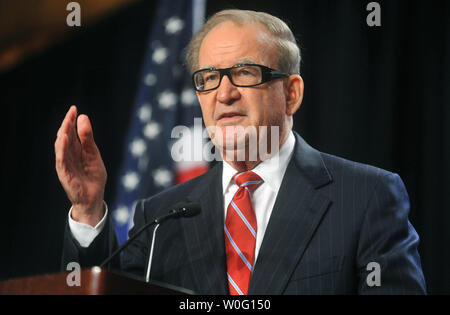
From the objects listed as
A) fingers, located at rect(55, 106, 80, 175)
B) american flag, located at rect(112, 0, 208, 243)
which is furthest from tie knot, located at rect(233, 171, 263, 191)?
american flag, located at rect(112, 0, 208, 243)

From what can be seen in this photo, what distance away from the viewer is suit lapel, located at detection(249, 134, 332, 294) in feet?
5.52

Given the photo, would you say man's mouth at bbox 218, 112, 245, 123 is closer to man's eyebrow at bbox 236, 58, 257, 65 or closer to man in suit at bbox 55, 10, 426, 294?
man in suit at bbox 55, 10, 426, 294

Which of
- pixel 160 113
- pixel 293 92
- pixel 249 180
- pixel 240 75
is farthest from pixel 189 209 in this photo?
pixel 160 113

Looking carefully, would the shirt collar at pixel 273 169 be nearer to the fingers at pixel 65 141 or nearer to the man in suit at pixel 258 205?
the man in suit at pixel 258 205

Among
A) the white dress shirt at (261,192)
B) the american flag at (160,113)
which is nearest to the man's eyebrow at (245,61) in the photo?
the white dress shirt at (261,192)

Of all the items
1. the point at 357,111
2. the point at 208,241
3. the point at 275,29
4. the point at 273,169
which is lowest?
the point at 208,241

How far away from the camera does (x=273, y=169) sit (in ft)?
6.44

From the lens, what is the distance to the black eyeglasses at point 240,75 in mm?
2002

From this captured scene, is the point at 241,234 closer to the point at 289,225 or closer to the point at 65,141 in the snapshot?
the point at 289,225

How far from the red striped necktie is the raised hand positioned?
47 centimetres

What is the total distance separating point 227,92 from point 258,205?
0.45 m
